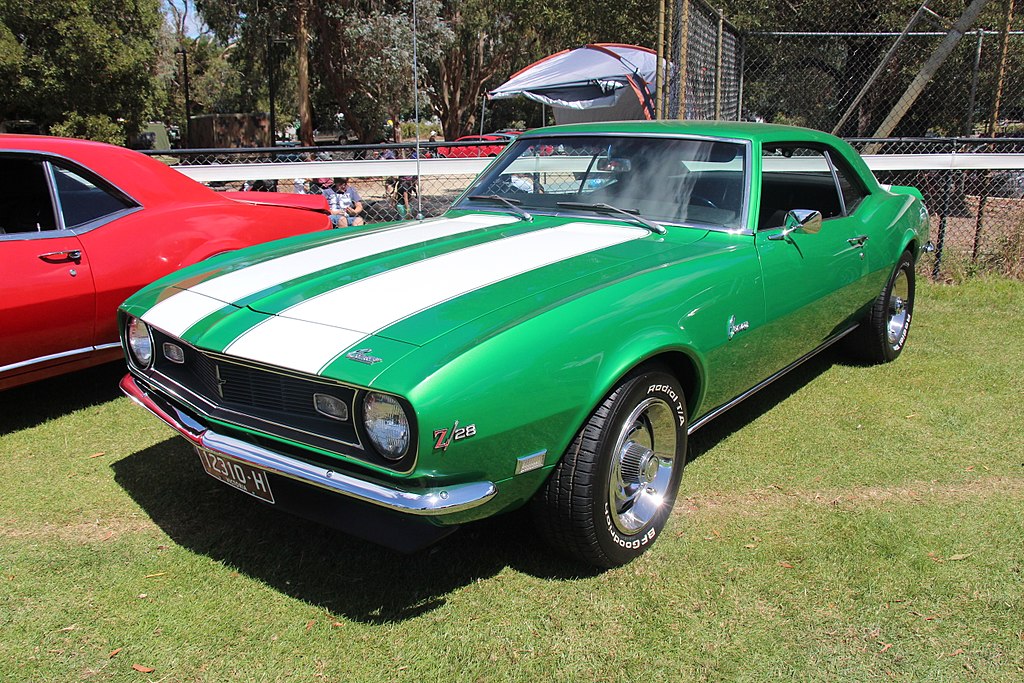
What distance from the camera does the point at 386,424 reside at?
2.37m

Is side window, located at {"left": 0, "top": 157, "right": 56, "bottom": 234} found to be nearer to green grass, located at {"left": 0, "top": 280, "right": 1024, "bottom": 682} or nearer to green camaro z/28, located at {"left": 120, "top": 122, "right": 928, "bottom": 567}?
green grass, located at {"left": 0, "top": 280, "right": 1024, "bottom": 682}

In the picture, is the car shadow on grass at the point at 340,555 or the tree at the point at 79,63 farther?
the tree at the point at 79,63

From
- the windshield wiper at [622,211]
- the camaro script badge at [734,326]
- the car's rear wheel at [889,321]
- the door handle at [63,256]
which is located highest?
the windshield wiper at [622,211]

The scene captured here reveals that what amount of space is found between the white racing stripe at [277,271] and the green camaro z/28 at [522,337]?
0.01m

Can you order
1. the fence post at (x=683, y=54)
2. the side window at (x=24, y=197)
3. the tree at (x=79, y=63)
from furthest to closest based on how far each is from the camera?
the tree at (x=79, y=63), the fence post at (x=683, y=54), the side window at (x=24, y=197)

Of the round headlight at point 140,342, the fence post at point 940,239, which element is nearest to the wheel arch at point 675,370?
the round headlight at point 140,342

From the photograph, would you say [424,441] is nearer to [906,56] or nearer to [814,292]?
[814,292]

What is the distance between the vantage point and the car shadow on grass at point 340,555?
9.36 ft

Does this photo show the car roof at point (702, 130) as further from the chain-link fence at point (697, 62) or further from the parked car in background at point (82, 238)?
the chain-link fence at point (697, 62)

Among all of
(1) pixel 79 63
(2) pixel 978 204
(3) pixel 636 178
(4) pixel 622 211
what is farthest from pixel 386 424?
(1) pixel 79 63

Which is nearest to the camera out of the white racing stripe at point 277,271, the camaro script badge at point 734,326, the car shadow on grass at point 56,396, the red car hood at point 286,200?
the white racing stripe at point 277,271

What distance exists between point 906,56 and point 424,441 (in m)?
15.0

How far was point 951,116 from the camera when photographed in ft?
46.4

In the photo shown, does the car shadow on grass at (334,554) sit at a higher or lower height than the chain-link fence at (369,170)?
lower
